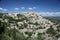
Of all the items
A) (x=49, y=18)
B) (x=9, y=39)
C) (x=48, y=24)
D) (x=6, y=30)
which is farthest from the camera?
(x=49, y=18)

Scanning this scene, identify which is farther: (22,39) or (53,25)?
(53,25)

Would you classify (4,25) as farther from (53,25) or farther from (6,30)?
(53,25)

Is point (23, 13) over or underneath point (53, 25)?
over

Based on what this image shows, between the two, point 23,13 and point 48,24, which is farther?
point 23,13

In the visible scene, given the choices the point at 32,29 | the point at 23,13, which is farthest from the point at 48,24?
the point at 23,13

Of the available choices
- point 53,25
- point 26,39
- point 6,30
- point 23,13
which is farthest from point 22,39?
point 23,13

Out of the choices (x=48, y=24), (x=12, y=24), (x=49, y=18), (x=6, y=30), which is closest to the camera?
(x=6, y=30)

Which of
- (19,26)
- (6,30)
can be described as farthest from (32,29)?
(6,30)

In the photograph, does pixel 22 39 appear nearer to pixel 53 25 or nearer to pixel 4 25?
pixel 4 25

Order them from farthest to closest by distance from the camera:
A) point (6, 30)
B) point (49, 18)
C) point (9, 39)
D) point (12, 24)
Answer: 1. point (49, 18)
2. point (12, 24)
3. point (6, 30)
4. point (9, 39)
